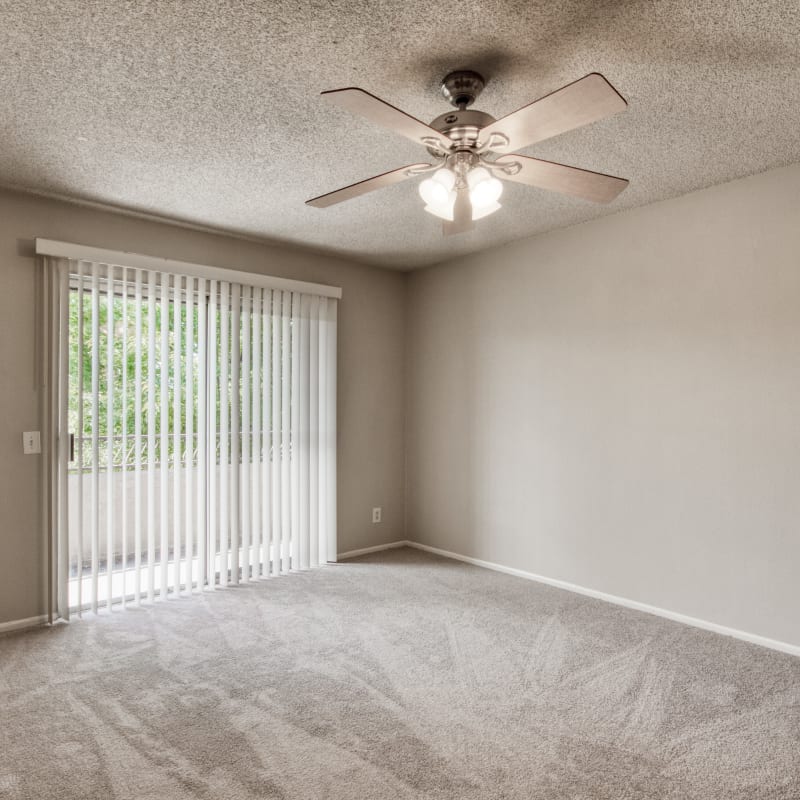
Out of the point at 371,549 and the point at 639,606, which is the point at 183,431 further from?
the point at 639,606

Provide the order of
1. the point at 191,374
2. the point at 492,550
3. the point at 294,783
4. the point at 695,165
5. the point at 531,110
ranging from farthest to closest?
the point at 492,550, the point at 191,374, the point at 695,165, the point at 294,783, the point at 531,110

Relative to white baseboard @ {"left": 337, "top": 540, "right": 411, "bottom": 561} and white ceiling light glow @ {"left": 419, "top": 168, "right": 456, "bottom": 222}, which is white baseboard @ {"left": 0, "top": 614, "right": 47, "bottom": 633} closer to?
white baseboard @ {"left": 337, "top": 540, "right": 411, "bottom": 561}

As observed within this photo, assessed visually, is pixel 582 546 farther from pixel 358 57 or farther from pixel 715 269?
pixel 358 57

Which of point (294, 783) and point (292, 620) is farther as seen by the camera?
point (292, 620)

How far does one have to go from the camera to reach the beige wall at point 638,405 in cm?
303

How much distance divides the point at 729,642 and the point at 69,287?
4.02 metres

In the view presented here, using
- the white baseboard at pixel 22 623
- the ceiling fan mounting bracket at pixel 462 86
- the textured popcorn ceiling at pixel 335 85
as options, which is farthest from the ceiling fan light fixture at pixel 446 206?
the white baseboard at pixel 22 623

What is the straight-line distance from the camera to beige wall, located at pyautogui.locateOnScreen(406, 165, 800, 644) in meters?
3.03

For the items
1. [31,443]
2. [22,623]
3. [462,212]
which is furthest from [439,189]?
[22,623]

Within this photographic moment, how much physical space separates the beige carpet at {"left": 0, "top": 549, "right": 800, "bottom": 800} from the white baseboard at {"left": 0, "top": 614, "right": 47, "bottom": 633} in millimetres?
136

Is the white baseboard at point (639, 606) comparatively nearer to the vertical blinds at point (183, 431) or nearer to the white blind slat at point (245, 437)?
the vertical blinds at point (183, 431)

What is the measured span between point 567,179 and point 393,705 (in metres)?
2.14

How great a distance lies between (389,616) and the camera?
11.2 ft

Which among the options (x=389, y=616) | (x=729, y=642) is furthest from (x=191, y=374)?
(x=729, y=642)
